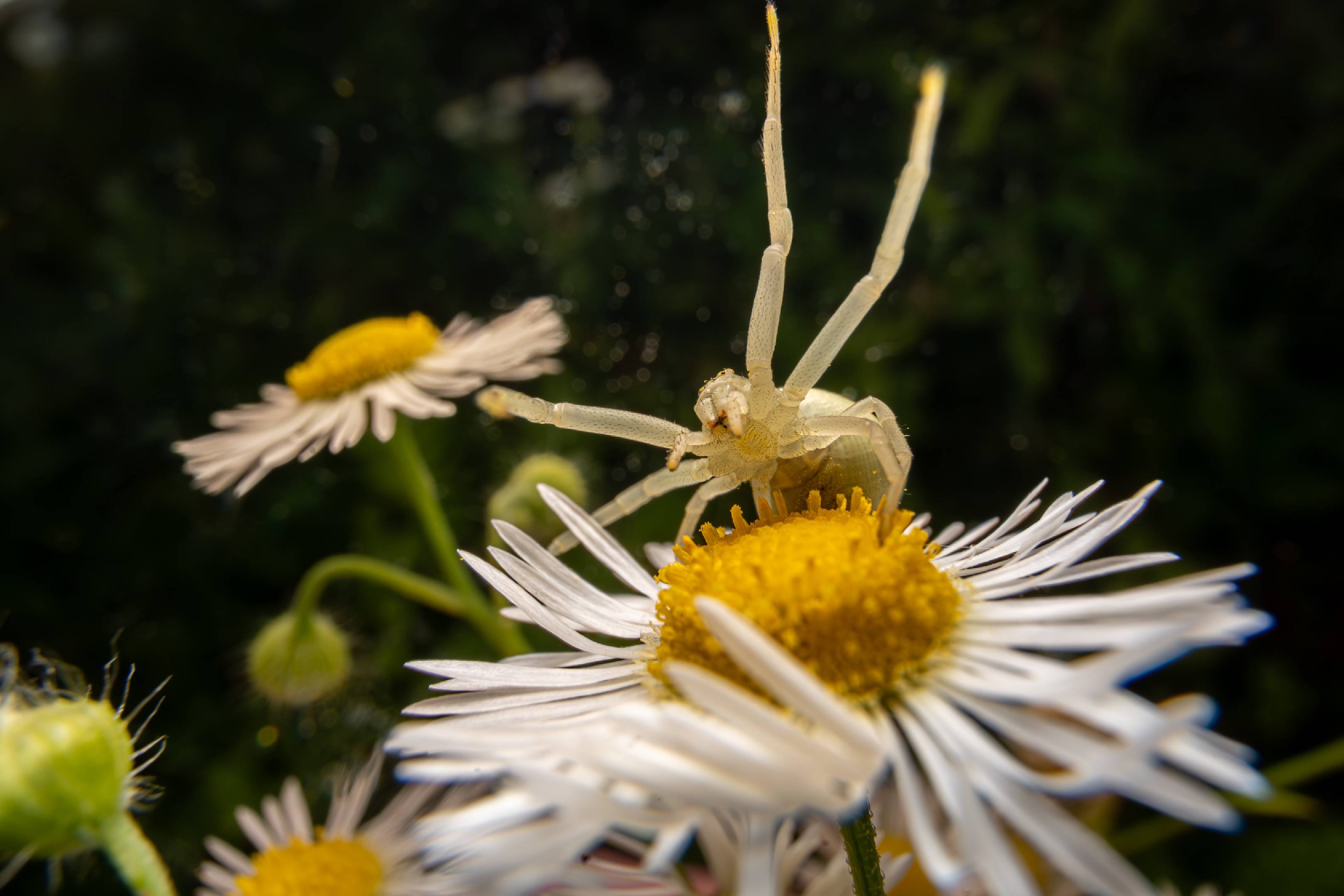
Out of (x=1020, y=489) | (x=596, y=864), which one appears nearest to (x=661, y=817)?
(x=596, y=864)

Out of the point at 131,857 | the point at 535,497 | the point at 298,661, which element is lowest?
the point at 131,857

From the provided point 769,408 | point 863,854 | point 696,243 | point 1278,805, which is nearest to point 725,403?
point 769,408

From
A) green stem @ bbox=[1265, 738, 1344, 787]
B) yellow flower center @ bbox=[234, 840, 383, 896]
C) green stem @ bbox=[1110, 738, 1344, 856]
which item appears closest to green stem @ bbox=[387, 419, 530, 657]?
yellow flower center @ bbox=[234, 840, 383, 896]

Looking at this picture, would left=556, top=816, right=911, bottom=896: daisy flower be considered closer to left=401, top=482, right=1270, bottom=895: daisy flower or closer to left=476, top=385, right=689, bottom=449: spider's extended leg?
left=401, top=482, right=1270, bottom=895: daisy flower

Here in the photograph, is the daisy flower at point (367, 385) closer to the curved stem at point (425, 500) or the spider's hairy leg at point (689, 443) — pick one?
the curved stem at point (425, 500)

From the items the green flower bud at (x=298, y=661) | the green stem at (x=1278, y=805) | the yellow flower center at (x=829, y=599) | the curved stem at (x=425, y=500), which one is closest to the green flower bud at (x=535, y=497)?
the curved stem at (x=425, y=500)

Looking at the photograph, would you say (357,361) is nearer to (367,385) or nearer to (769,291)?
(367,385)

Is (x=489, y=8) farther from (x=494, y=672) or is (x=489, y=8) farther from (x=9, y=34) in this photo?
(x=494, y=672)
